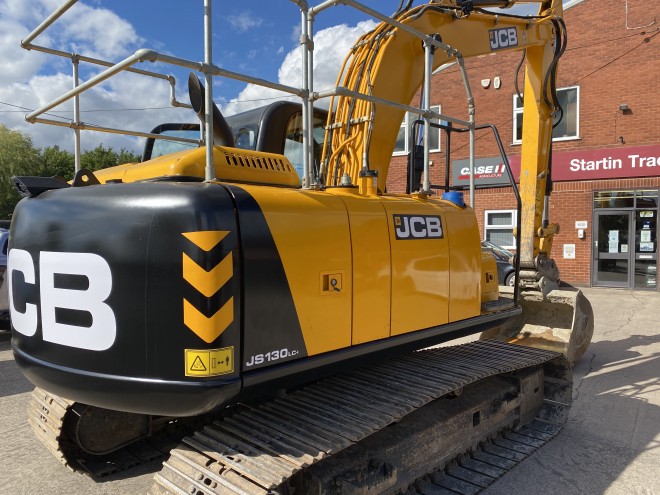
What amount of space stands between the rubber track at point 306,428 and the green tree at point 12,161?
108 ft

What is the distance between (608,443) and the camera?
407 centimetres

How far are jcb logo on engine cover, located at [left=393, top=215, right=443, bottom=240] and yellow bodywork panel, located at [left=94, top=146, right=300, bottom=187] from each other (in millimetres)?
645

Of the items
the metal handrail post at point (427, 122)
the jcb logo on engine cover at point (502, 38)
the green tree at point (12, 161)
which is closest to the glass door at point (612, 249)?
the jcb logo on engine cover at point (502, 38)

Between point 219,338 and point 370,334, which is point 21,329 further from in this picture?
point 370,334

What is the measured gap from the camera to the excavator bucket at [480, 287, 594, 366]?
5804mm

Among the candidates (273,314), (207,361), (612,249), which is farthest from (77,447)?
(612,249)

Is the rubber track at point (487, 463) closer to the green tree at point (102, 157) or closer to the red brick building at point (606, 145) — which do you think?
the red brick building at point (606, 145)

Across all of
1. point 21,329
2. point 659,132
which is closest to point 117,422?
point 21,329

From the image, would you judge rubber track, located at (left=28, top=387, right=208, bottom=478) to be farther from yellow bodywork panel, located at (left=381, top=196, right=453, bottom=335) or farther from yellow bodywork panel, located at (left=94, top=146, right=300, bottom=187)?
yellow bodywork panel, located at (left=381, top=196, right=453, bottom=335)

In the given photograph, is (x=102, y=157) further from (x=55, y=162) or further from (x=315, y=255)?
(x=315, y=255)

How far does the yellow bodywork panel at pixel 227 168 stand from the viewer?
8.75ft

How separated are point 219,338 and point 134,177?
134 cm

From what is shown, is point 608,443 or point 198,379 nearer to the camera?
point 198,379

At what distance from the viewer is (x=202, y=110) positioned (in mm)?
2721
